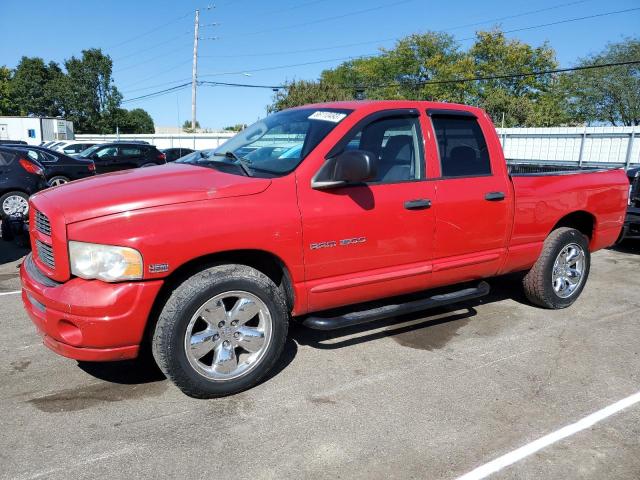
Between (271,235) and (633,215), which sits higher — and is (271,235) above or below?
above

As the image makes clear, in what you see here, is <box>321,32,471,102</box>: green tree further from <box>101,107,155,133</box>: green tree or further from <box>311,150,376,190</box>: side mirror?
<box>311,150,376,190</box>: side mirror

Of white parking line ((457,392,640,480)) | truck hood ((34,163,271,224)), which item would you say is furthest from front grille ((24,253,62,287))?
white parking line ((457,392,640,480))

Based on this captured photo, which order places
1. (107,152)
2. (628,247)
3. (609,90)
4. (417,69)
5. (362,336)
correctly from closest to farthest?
(362,336) < (628,247) < (107,152) < (609,90) < (417,69)

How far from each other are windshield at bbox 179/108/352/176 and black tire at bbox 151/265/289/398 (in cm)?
78

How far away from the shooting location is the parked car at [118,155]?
735 inches

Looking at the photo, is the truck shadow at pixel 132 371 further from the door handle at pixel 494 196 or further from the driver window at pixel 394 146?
the door handle at pixel 494 196

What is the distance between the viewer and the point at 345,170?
136 inches

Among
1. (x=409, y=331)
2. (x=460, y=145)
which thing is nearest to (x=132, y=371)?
(x=409, y=331)

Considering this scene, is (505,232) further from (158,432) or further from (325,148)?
(158,432)

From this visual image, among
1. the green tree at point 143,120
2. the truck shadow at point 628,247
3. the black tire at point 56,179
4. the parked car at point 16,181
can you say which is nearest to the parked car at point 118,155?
the black tire at point 56,179

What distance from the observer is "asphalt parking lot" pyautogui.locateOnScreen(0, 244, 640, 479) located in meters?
2.77

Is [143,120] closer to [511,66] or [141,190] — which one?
[511,66]

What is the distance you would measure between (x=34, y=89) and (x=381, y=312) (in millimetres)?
→ 94967

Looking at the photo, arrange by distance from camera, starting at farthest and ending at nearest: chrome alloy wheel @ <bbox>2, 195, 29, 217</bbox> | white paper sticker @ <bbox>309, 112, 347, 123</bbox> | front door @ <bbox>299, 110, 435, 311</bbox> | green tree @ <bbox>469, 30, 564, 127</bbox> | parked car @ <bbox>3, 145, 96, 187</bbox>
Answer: green tree @ <bbox>469, 30, 564, 127</bbox> < parked car @ <bbox>3, 145, 96, 187</bbox> < chrome alloy wheel @ <bbox>2, 195, 29, 217</bbox> < white paper sticker @ <bbox>309, 112, 347, 123</bbox> < front door @ <bbox>299, 110, 435, 311</bbox>
